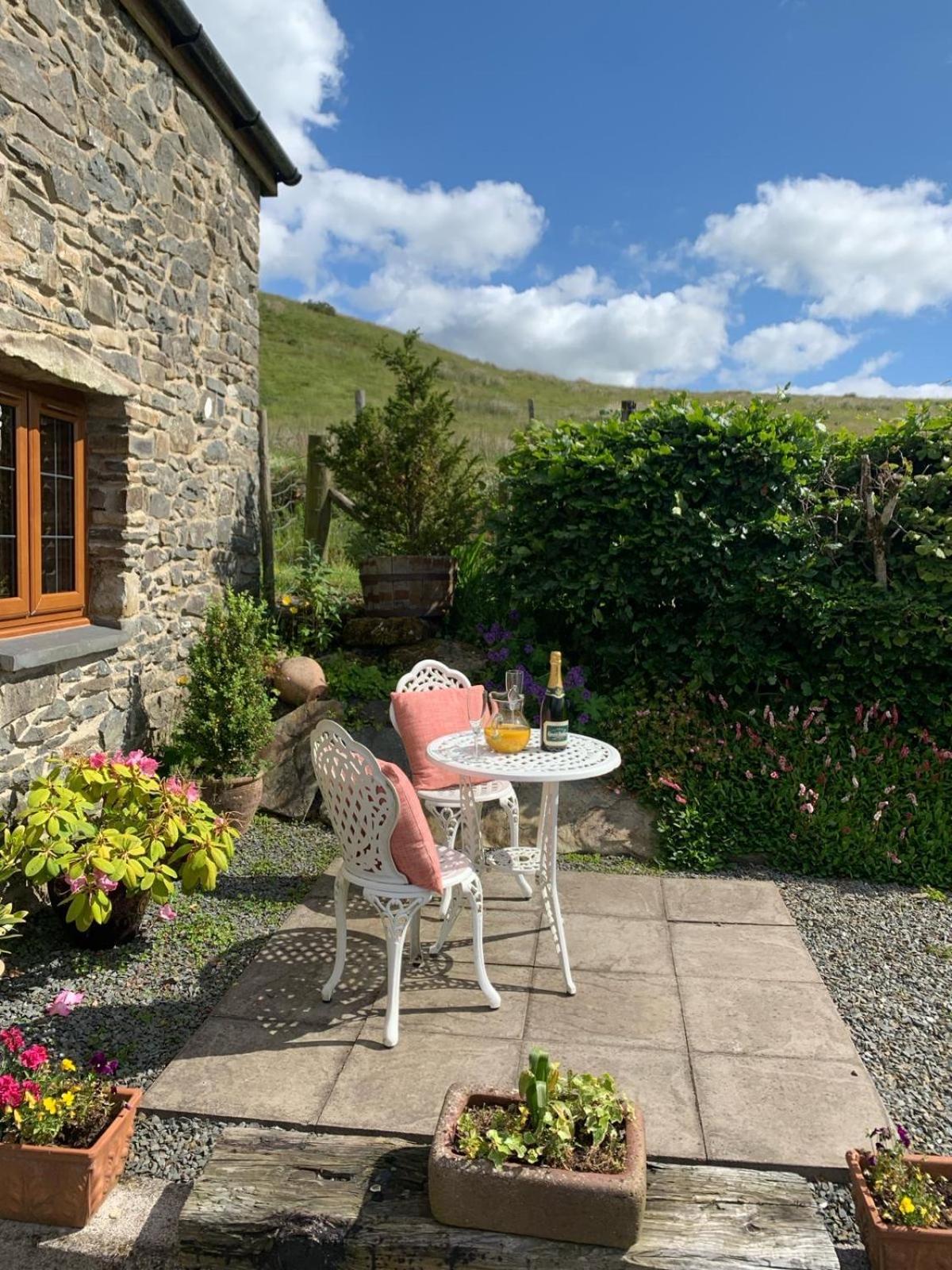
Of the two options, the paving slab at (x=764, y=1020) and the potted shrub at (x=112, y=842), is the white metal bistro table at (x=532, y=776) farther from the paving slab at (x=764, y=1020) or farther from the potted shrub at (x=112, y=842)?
the potted shrub at (x=112, y=842)

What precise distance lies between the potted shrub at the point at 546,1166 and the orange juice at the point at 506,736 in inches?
59.2

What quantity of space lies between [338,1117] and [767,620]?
14.2ft

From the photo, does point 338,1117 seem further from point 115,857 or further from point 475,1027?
point 115,857

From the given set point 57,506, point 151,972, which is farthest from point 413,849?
point 57,506

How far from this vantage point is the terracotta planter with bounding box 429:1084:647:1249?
2029 mm

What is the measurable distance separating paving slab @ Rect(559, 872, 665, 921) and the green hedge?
179 centimetres

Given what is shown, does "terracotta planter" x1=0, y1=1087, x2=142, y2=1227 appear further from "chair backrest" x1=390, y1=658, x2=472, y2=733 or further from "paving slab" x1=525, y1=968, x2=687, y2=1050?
"chair backrest" x1=390, y1=658, x2=472, y2=733

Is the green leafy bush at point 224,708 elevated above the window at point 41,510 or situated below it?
below

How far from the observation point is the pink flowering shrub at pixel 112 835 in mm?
3600

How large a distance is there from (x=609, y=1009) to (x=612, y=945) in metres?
0.57

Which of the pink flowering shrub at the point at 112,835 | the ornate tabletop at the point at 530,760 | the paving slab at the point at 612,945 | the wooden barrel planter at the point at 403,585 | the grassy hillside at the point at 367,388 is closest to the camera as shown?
the ornate tabletop at the point at 530,760

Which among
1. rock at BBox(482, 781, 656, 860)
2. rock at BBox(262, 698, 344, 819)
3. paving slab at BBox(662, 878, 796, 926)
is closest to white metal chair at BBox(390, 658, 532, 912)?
rock at BBox(482, 781, 656, 860)

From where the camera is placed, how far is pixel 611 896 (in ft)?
15.1

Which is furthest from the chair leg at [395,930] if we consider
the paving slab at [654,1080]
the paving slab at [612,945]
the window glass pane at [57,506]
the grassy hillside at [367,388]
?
the grassy hillside at [367,388]
